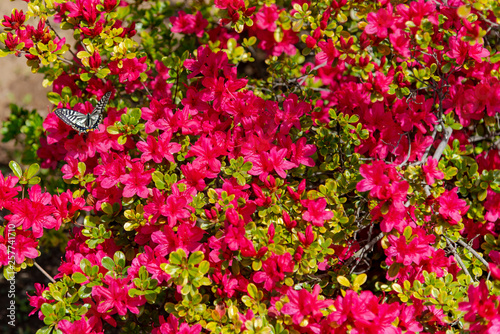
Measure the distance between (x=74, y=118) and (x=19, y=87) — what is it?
3.67 meters

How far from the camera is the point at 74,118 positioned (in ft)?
6.07

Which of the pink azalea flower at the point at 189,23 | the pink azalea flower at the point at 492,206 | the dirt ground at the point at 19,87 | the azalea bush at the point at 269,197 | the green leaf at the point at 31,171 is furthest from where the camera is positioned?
the dirt ground at the point at 19,87

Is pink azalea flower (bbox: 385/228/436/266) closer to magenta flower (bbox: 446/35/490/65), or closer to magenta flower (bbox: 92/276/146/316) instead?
magenta flower (bbox: 446/35/490/65)

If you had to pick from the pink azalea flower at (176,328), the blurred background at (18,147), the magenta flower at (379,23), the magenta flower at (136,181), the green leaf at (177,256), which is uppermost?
the magenta flower at (379,23)

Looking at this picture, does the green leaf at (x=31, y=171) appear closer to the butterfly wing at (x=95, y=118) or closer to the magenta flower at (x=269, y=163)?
the butterfly wing at (x=95, y=118)

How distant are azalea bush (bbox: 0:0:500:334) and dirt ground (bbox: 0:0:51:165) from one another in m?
2.89

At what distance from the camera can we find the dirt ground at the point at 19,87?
472 cm

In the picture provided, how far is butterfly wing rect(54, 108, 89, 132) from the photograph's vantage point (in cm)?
183

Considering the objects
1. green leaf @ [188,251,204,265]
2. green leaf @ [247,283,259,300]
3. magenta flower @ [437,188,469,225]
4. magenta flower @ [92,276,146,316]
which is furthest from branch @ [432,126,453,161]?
magenta flower @ [92,276,146,316]

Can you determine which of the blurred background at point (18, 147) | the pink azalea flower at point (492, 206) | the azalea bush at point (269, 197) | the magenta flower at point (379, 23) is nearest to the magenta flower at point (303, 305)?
the azalea bush at point (269, 197)

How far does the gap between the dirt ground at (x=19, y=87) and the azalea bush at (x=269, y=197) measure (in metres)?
2.89

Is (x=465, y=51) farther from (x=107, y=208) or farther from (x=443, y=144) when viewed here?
(x=107, y=208)

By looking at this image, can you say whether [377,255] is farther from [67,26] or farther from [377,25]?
[67,26]

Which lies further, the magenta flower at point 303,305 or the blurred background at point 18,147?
the blurred background at point 18,147
